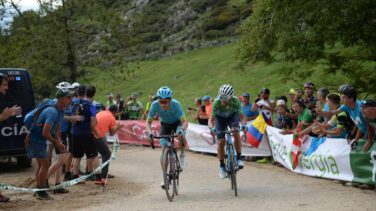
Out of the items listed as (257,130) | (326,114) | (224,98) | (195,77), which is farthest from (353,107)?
(195,77)

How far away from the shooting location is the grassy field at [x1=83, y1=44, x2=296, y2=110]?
35.4 meters

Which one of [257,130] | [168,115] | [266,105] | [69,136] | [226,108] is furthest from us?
[257,130]

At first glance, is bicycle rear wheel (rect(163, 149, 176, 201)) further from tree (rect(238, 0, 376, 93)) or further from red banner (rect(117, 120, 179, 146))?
red banner (rect(117, 120, 179, 146))

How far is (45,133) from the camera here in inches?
377

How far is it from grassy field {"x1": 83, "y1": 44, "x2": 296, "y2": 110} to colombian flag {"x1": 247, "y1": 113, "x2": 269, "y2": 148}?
45.1 feet

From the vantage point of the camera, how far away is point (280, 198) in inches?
383

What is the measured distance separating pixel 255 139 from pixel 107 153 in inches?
219

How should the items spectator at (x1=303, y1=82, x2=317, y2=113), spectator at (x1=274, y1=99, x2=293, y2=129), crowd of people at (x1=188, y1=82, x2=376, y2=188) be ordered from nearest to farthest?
crowd of people at (x1=188, y1=82, x2=376, y2=188) < spectator at (x1=303, y1=82, x2=317, y2=113) < spectator at (x1=274, y1=99, x2=293, y2=129)

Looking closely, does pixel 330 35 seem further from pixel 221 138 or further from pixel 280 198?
pixel 280 198

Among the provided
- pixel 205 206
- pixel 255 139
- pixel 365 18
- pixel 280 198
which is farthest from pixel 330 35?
pixel 205 206

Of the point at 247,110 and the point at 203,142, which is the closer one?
the point at 247,110

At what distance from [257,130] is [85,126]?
20.6 ft

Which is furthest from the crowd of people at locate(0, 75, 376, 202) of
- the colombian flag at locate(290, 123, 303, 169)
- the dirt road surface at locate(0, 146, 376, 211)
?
the dirt road surface at locate(0, 146, 376, 211)

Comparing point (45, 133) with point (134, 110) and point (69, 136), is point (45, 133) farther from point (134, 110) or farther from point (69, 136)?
point (134, 110)
